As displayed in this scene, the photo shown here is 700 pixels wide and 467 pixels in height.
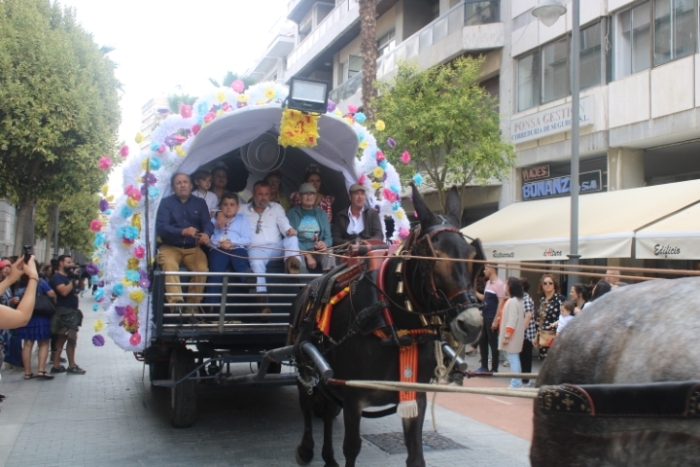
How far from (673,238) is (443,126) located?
22.3ft

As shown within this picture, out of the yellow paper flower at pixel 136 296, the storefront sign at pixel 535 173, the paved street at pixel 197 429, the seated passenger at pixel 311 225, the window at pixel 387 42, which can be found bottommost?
the paved street at pixel 197 429

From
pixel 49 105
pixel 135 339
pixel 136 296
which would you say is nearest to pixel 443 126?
pixel 49 105

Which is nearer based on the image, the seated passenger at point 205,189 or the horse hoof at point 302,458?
the horse hoof at point 302,458

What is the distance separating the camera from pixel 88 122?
1596 cm

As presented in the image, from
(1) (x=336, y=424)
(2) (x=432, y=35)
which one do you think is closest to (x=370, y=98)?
(2) (x=432, y=35)

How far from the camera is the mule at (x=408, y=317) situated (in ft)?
13.7

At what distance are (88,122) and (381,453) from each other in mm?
12616

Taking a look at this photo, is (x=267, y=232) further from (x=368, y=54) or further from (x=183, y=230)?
(x=368, y=54)

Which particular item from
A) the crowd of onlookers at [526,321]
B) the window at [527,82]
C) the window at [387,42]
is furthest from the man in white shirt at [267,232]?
the window at [387,42]

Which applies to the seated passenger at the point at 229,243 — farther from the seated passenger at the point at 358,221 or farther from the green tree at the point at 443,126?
the green tree at the point at 443,126

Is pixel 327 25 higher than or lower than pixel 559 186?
higher

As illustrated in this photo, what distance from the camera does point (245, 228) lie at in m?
7.32

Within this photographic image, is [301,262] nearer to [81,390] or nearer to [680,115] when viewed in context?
[81,390]

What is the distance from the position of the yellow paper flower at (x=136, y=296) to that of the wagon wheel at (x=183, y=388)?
0.62 meters
